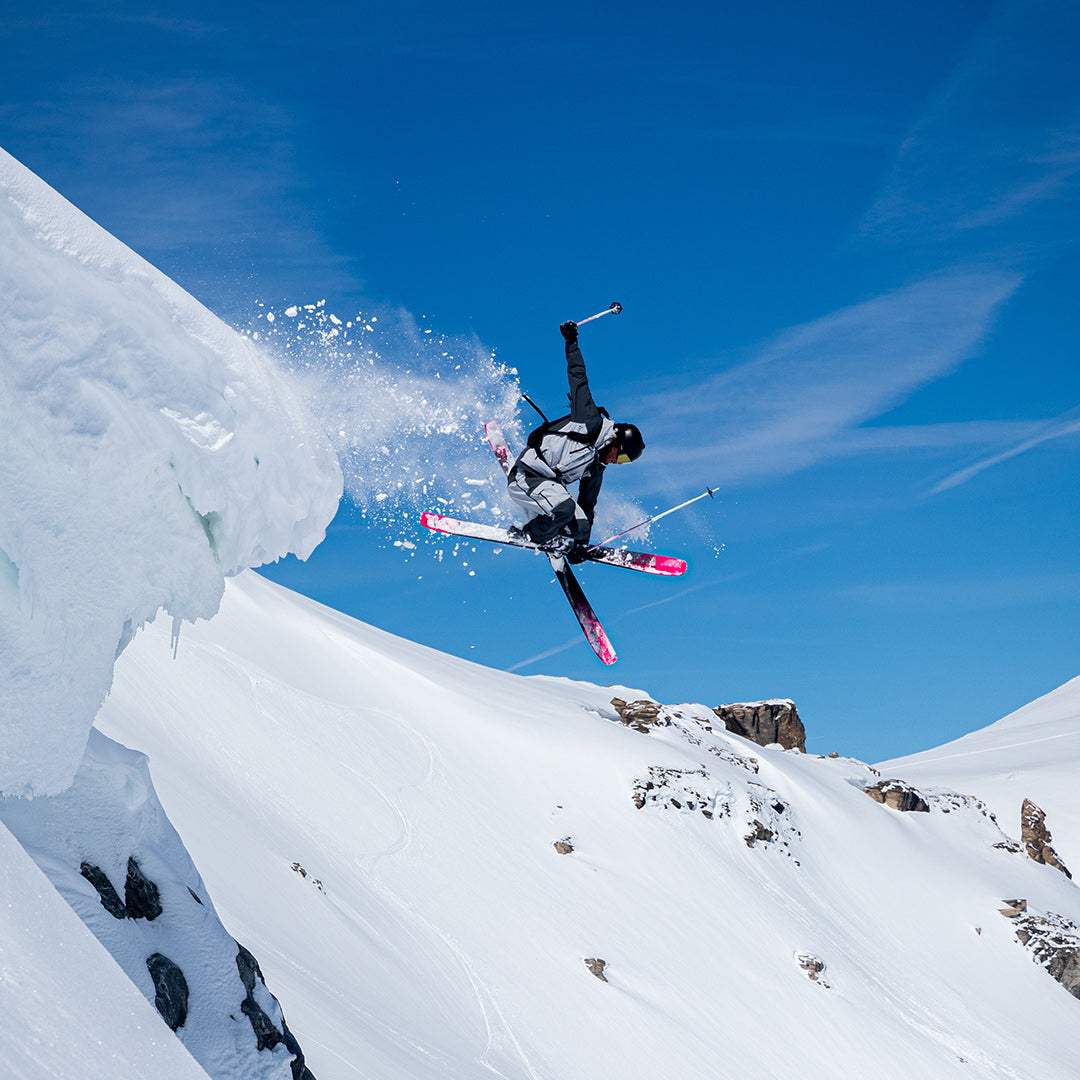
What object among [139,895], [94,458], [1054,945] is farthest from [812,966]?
[94,458]

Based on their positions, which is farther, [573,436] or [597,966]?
[597,966]

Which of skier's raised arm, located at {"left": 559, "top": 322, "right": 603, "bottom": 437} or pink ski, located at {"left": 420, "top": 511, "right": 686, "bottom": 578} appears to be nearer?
skier's raised arm, located at {"left": 559, "top": 322, "right": 603, "bottom": 437}

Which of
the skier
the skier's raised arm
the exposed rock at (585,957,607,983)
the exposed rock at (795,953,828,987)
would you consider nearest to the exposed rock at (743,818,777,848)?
the exposed rock at (795,953,828,987)

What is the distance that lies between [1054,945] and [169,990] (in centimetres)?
2179

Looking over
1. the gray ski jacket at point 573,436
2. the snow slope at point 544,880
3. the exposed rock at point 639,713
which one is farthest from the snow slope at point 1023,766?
the gray ski jacket at point 573,436

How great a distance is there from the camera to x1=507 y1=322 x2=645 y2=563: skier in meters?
10.1

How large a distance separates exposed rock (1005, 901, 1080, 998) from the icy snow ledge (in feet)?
71.6

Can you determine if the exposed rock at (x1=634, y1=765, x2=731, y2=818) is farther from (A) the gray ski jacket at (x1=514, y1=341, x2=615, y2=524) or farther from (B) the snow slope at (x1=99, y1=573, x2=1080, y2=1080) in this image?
(A) the gray ski jacket at (x1=514, y1=341, x2=615, y2=524)

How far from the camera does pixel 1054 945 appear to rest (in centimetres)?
2125

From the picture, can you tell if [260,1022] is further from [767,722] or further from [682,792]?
[767,722]

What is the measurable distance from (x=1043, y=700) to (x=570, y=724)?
153 feet

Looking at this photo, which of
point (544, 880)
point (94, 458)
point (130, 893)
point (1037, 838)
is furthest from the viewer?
point (1037, 838)

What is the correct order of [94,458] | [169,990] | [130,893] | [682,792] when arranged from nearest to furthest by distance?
[94,458] < [169,990] < [130,893] < [682,792]

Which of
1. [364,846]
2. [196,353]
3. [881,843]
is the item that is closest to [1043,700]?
[881,843]
